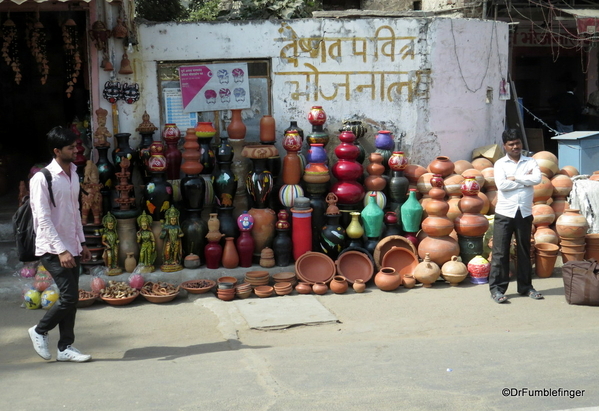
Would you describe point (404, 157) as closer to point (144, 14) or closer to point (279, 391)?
point (279, 391)

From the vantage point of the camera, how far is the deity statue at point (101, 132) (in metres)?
A: 7.64

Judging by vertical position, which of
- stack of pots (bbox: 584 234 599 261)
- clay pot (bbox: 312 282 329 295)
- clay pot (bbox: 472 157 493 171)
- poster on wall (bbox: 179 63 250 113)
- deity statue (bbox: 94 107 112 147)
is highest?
poster on wall (bbox: 179 63 250 113)

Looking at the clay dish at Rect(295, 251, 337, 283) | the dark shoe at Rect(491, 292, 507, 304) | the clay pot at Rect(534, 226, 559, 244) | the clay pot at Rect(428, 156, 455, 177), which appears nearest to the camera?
the dark shoe at Rect(491, 292, 507, 304)

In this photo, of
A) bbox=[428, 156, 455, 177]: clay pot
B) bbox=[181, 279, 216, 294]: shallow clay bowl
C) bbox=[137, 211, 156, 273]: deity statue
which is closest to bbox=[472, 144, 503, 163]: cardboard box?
bbox=[428, 156, 455, 177]: clay pot

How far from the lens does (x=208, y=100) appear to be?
826 cm

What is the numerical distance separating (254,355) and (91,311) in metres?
2.18

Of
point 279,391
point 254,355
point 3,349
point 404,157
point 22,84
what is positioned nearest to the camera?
point 279,391

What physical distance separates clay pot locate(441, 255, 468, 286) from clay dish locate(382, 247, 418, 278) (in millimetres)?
404

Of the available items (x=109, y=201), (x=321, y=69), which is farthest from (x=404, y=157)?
(x=109, y=201)

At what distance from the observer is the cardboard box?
8912 millimetres

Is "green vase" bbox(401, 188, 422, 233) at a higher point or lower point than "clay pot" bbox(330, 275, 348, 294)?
higher

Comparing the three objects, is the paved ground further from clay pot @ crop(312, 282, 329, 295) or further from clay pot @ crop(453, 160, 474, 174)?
clay pot @ crop(453, 160, 474, 174)

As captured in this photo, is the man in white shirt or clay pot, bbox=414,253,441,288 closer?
the man in white shirt

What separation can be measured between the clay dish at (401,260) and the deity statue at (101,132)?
3.46 metres
